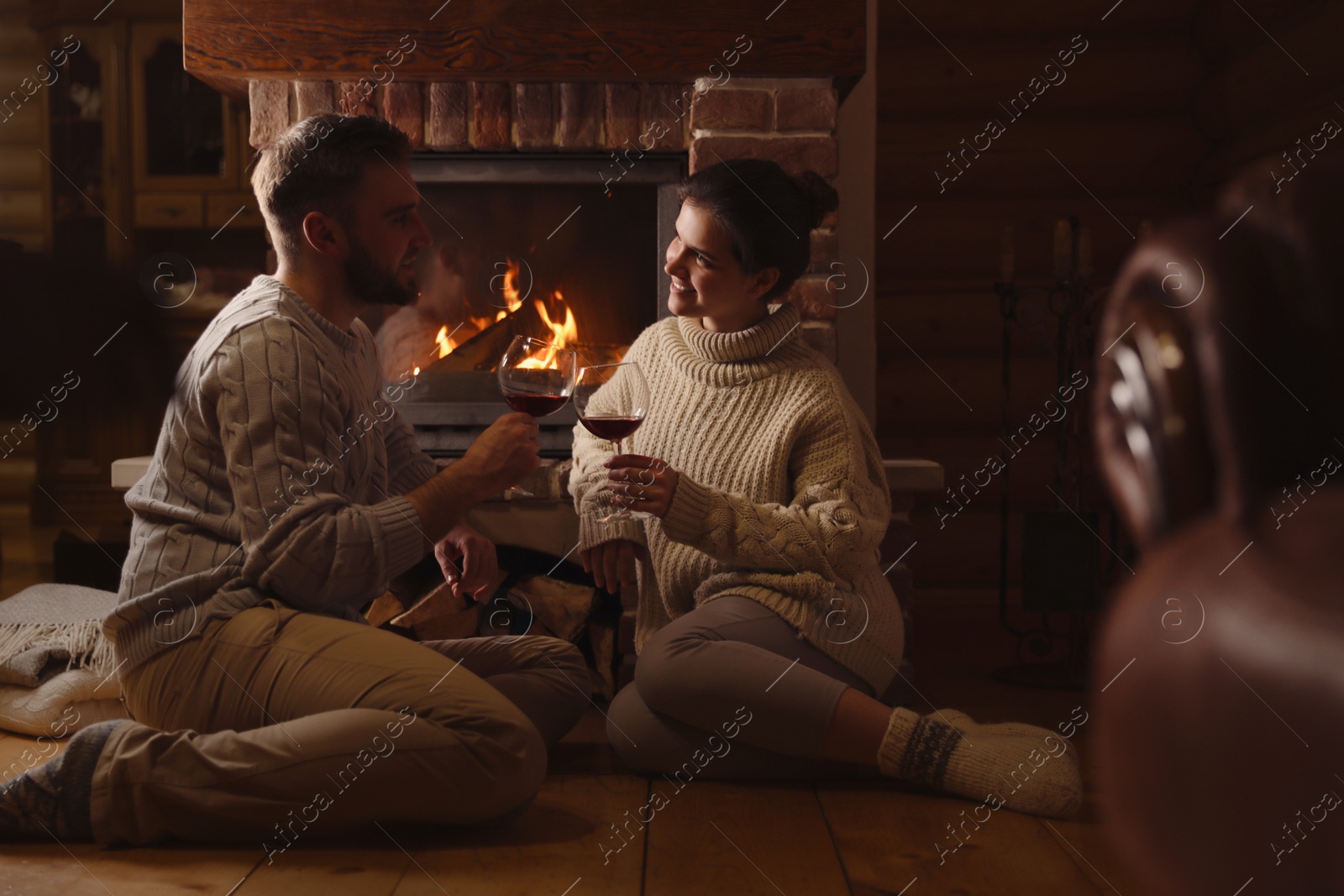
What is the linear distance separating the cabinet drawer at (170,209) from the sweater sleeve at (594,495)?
2.92 meters

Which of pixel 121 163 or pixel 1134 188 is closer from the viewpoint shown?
pixel 1134 188

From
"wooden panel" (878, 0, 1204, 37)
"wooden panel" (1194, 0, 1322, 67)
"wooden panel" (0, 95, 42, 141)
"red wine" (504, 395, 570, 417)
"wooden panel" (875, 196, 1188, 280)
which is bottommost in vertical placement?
"red wine" (504, 395, 570, 417)

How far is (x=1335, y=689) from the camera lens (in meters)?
0.48

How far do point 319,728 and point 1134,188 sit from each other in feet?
8.79

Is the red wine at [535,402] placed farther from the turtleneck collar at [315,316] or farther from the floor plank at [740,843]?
the floor plank at [740,843]

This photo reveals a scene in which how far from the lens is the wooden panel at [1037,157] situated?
3.16 m

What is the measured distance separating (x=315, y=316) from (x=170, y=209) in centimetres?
306

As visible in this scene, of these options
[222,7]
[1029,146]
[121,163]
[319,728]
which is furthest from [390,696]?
[121,163]

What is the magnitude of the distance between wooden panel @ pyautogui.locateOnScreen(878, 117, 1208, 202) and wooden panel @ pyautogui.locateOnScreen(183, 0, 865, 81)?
1004 mm

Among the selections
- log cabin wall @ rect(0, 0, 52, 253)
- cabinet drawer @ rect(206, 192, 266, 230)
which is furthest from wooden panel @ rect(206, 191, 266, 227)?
log cabin wall @ rect(0, 0, 52, 253)

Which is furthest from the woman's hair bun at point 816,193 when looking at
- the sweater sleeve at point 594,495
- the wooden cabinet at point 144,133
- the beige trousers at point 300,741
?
the wooden cabinet at point 144,133

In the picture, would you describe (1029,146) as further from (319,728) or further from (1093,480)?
(319,728)

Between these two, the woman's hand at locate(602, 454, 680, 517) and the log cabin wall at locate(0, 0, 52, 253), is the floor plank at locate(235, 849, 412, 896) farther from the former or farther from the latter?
the log cabin wall at locate(0, 0, 52, 253)

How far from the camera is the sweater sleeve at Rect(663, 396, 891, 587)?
5.60ft
